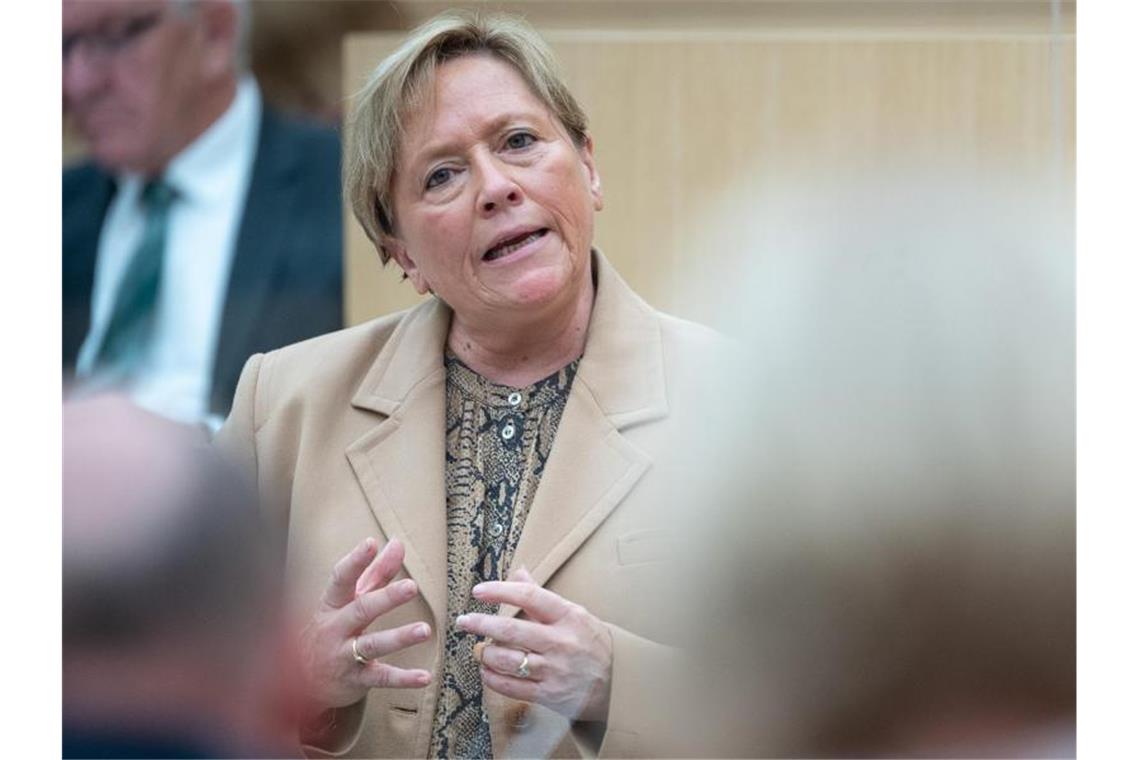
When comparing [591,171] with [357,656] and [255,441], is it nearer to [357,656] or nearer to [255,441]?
[255,441]

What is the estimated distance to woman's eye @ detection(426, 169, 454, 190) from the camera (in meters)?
1.71

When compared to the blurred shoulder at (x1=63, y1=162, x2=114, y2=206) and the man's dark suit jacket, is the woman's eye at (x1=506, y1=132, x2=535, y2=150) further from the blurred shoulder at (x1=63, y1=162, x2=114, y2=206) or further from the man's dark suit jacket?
the blurred shoulder at (x1=63, y1=162, x2=114, y2=206)

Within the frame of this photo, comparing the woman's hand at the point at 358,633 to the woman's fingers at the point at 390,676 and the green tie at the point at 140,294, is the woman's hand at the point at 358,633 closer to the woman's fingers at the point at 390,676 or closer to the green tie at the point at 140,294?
the woman's fingers at the point at 390,676

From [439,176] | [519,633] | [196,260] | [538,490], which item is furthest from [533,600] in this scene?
[196,260]

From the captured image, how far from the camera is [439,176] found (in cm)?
172

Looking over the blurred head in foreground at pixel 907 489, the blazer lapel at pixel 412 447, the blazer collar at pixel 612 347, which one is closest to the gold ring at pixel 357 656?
the blazer lapel at pixel 412 447

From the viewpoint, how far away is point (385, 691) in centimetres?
179

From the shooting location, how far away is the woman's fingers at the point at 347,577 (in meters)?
1.81

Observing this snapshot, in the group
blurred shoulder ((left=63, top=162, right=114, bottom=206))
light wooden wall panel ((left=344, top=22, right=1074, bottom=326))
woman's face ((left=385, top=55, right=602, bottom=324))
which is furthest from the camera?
blurred shoulder ((left=63, top=162, right=114, bottom=206))

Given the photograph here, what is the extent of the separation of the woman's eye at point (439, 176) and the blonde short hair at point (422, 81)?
0.21 feet

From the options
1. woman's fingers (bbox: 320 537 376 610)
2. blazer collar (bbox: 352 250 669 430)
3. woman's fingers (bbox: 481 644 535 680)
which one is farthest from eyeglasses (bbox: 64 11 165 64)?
woman's fingers (bbox: 481 644 535 680)

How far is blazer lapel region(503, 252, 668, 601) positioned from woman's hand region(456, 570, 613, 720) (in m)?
0.07
